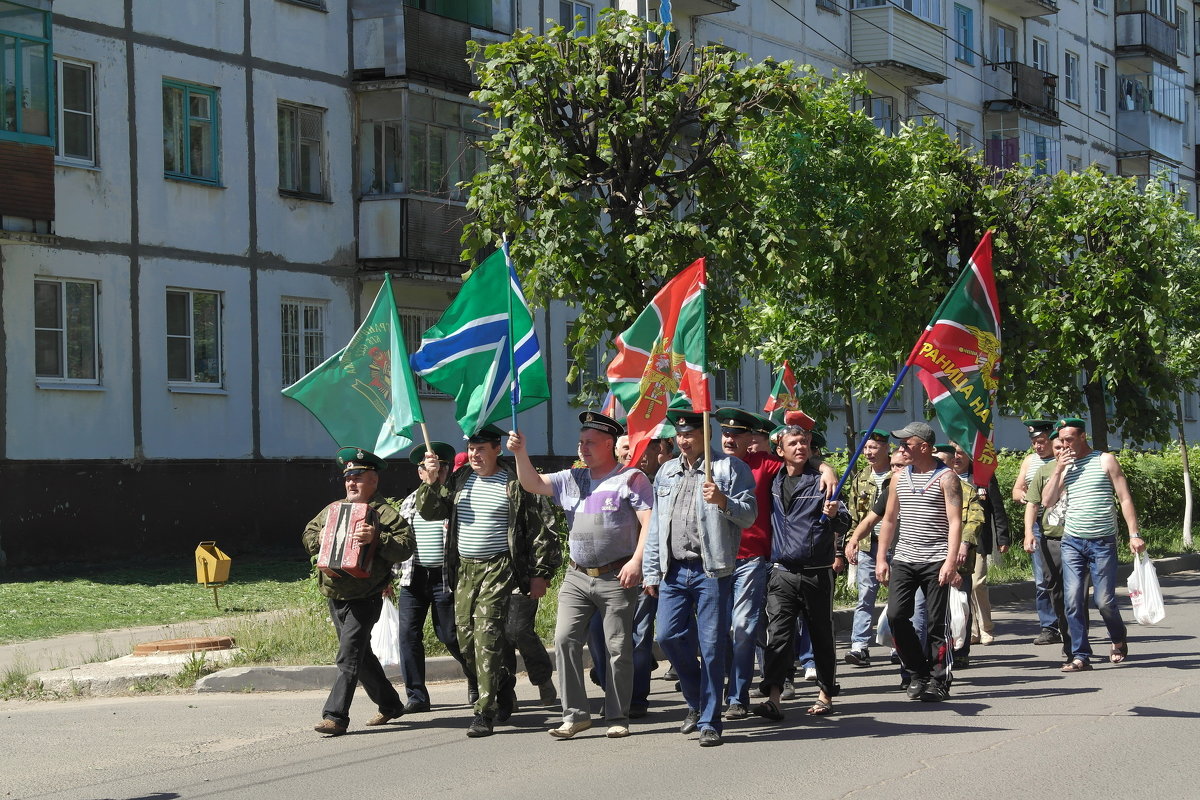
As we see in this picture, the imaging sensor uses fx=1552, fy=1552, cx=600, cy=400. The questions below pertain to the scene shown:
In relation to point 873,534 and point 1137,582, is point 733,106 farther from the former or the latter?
point 1137,582

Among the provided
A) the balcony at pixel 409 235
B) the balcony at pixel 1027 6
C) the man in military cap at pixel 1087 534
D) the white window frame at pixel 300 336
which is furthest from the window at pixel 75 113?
the balcony at pixel 1027 6

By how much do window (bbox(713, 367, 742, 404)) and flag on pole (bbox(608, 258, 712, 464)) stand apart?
74.4 ft

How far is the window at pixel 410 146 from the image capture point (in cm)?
2592

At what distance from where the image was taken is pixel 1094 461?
11.8 metres

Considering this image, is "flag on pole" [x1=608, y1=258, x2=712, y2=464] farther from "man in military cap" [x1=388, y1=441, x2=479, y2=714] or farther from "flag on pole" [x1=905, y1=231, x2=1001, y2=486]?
"flag on pole" [x1=905, y1=231, x2=1001, y2=486]

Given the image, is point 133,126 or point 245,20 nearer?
point 133,126

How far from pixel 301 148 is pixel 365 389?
611 inches

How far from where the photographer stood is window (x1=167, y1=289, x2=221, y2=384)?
23203 millimetres

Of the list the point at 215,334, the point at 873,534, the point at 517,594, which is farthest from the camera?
the point at 215,334

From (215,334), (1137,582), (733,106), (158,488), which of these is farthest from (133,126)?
(1137,582)

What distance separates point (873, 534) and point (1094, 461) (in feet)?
5.86

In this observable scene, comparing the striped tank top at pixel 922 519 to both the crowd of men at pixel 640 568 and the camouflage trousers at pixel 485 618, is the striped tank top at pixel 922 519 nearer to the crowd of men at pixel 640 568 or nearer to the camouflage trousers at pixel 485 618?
the crowd of men at pixel 640 568

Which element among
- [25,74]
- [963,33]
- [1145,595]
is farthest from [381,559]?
[963,33]

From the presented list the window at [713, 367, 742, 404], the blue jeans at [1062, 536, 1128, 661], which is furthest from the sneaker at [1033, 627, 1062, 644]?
the window at [713, 367, 742, 404]
